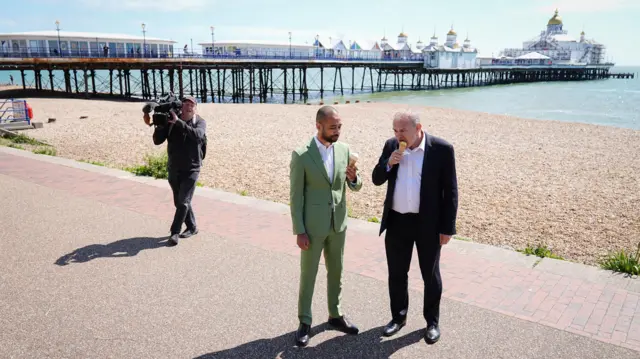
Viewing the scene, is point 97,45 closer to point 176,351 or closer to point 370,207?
point 370,207

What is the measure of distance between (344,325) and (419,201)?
1.14 metres

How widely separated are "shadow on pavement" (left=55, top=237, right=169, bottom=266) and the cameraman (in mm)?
298

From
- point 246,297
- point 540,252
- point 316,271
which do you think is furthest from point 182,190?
point 540,252

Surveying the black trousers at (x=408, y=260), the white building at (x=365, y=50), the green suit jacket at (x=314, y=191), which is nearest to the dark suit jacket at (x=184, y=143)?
the green suit jacket at (x=314, y=191)

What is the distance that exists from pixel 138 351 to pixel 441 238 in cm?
238

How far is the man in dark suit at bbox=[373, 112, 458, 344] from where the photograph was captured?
363 cm

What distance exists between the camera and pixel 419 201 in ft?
12.2

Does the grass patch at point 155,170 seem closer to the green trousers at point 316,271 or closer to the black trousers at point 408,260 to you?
the green trousers at point 316,271

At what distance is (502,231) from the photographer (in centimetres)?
727

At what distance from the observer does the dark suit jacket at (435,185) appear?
3.64 m

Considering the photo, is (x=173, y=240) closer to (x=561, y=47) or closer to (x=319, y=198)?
(x=319, y=198)

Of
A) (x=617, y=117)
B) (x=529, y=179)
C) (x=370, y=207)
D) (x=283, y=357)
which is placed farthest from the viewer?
(x=617, y=117)

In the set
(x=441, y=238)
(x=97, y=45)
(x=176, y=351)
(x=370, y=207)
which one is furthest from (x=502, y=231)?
(x=97, y=45)

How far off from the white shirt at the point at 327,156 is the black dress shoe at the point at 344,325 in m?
1.13
